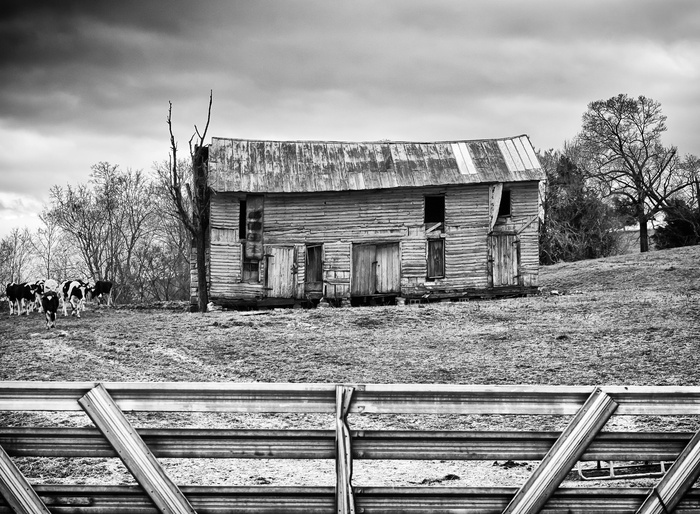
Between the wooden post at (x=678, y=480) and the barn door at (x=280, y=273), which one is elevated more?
the barn door at (x=280, y=273)

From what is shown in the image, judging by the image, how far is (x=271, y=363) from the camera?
1527cm

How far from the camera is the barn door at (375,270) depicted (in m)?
29.0

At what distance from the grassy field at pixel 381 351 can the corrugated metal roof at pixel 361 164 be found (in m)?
6.62

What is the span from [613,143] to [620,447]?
2000 inches

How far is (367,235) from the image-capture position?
29.2 meters

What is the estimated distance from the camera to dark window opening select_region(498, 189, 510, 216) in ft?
98.5

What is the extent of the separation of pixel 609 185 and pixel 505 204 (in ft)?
77.8

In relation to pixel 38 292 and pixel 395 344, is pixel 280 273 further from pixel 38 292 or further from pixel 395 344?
pixel 395 344

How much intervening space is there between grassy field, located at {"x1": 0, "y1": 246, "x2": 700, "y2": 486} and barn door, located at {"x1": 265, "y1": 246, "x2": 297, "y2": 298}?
4800mm

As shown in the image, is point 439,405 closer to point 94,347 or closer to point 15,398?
point 15,398

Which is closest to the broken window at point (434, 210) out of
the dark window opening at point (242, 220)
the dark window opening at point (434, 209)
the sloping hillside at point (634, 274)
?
the dark window opening at point (434, 209)

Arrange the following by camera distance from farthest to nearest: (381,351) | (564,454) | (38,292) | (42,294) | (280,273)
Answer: (280,273) → (38,292) → (42,294) → (381,351) → (564,454)

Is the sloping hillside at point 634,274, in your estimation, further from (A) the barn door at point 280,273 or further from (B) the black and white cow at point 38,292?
(B) the black and white cow at point 38,292

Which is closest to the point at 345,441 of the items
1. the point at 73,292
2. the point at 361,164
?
the point at 73,292
